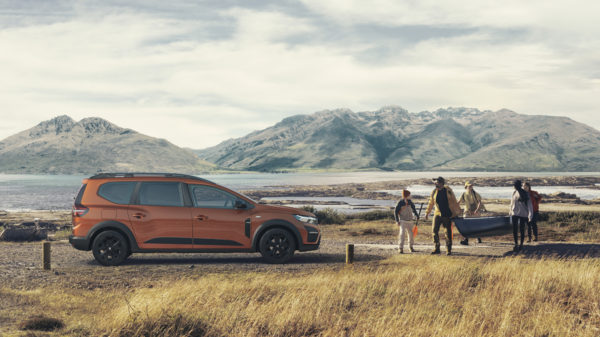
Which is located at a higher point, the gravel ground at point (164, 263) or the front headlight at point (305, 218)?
the front headlight at point (305, 218)

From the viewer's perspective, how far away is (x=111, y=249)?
1211 cm

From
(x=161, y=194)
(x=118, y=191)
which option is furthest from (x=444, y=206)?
(x=118, y=191)

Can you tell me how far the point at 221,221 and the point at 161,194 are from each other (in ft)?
5.31

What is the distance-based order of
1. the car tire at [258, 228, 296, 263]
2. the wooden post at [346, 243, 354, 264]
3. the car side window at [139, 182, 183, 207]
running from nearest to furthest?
the car side window at [139, 182, 183, 207] → the car tire at [258, 228, 296, 263] → the wooden post at [346, 243, 354, 264]

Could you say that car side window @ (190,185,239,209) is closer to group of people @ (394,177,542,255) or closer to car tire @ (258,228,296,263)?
car tire @ (258,228,296,263)

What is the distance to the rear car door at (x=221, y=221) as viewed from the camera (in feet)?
39.5

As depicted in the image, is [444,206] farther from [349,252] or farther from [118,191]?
[118,191]

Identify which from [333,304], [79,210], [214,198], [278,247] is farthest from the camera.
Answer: [278,247]

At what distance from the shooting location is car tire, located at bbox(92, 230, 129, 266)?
12.0 m

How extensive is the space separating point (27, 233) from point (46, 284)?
12465mm

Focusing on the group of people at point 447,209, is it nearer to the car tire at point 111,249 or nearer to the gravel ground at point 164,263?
the gravel ground at point 164,263

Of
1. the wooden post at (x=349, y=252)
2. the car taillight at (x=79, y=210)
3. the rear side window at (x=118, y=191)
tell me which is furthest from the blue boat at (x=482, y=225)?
the car taillight at (x=79, y=210)

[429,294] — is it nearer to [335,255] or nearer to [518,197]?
[335,255]

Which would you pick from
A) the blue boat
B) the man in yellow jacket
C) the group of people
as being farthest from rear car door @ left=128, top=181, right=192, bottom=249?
the blue boat
